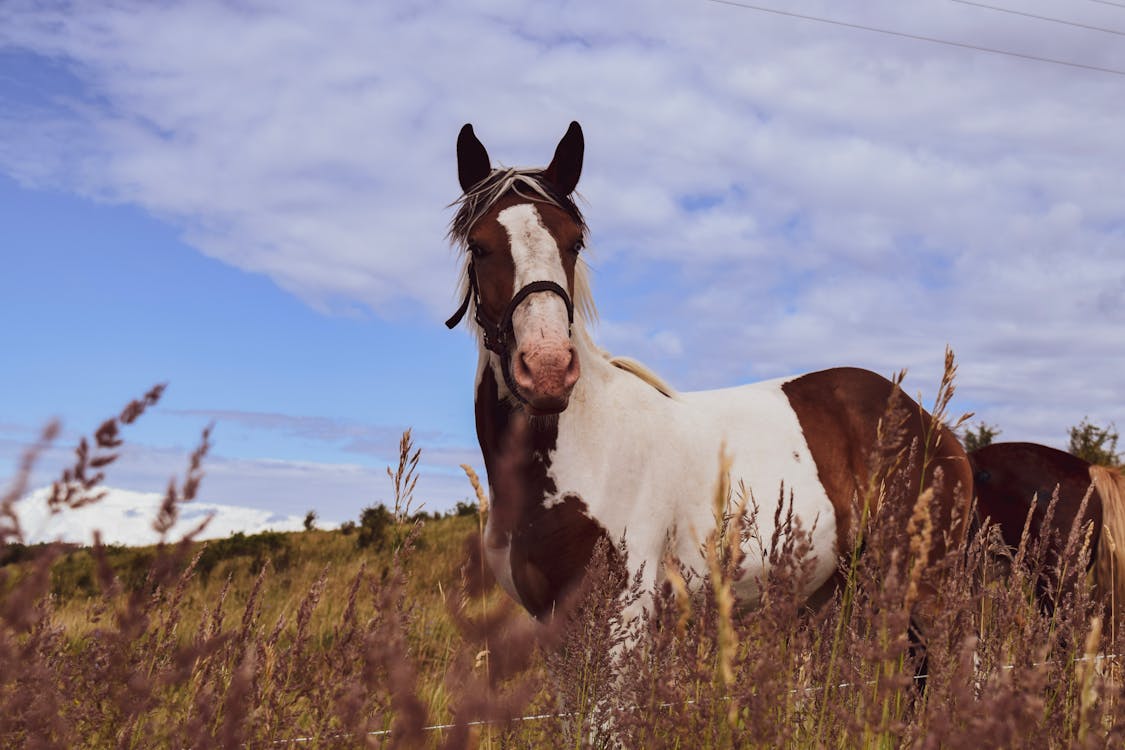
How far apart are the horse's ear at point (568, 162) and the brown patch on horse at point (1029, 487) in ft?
14.1

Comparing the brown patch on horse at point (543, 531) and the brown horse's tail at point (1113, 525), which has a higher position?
the brown horse's tail at point (1113, 525)

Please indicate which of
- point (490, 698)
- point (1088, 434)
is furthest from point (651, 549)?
point (1088, 434)

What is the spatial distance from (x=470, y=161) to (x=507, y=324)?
53.5 inches

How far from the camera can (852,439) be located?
5.42 metres

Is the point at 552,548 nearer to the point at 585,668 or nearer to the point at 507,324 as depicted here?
the point at 507,324

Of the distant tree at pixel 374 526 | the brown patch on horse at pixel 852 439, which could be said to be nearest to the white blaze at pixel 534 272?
the brown patch on horse at pixel 852 439

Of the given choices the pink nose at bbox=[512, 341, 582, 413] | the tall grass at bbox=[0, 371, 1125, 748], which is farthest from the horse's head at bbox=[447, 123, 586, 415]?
the tall grass at bbox=[0, 371, 1125, 748]

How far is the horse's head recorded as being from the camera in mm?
3551

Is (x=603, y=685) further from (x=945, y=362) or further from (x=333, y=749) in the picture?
(x=945, y=362)

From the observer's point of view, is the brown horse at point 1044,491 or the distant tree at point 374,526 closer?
the brown horse at point 1044,491

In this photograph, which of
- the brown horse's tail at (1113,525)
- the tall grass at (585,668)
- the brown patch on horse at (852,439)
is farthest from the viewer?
the brown horse's tail at (1113,525)

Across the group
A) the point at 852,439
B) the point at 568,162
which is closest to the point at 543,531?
the point at 568,162

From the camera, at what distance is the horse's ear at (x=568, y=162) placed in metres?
4.69

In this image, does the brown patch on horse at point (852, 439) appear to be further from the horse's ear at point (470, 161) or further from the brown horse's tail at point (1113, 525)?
the horse's ear at point (470, 161)
